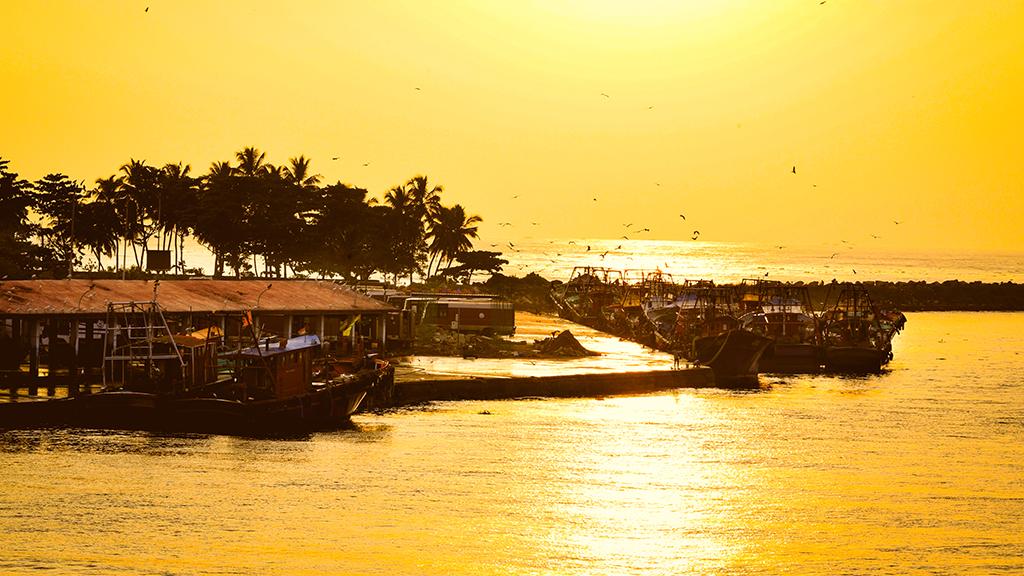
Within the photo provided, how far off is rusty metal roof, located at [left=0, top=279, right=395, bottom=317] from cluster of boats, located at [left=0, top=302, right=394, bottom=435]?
2304mm

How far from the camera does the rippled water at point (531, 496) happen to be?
2742 centimetres

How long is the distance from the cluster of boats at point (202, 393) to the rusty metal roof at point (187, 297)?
2.30m

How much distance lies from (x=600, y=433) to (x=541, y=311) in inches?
2797

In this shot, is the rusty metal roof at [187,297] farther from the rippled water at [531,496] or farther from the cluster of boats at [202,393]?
the rippled water at [531,496]

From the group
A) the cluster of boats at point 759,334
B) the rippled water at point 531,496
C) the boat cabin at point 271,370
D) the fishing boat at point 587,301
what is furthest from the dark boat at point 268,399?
the fishing boat at point 587,301

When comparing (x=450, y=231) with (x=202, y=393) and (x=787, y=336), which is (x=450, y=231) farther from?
(x=202, y=393)

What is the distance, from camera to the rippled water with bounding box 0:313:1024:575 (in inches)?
1080

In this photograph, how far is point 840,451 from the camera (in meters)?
43.2

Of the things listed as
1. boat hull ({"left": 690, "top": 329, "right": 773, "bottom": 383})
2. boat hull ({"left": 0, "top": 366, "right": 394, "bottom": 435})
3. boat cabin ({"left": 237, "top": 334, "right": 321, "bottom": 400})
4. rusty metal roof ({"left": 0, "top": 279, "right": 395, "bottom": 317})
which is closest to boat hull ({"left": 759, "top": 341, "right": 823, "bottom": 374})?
boat hull ({"left": 690, "top": 329, "right": 773, "bottom": 383})

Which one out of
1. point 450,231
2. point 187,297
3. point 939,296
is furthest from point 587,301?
point 939,296

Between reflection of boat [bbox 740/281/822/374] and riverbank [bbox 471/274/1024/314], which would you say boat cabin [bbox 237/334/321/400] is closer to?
reflection of boat [bbox 740/281/822/374]

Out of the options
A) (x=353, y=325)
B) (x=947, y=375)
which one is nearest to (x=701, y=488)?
(x=353, y=325)

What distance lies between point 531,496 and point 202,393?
1371 centimetres

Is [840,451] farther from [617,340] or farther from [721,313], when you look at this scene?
[617,340]
